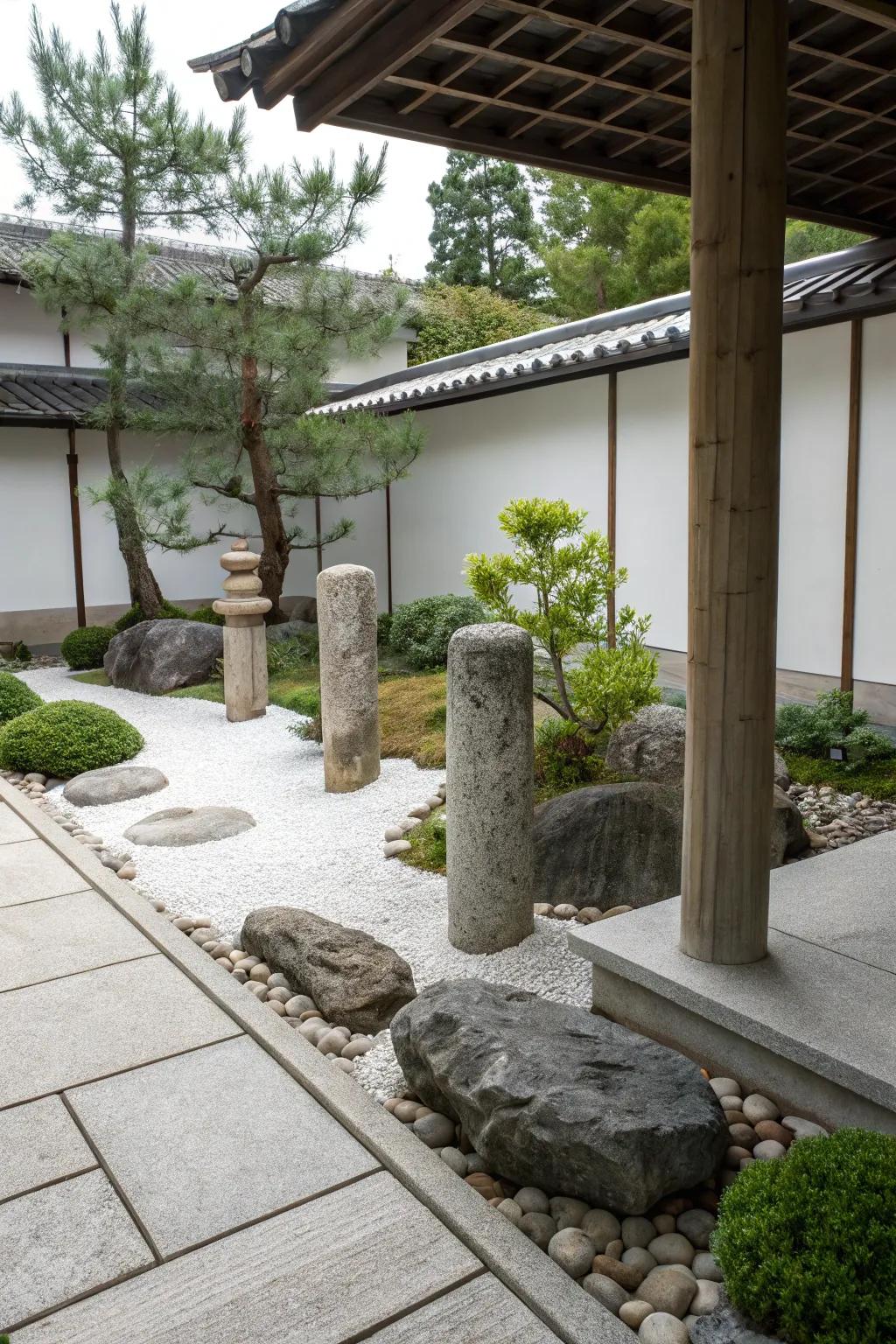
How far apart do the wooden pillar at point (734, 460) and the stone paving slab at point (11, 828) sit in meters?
Result: 3.73

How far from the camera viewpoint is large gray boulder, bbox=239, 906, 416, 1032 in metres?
3.38

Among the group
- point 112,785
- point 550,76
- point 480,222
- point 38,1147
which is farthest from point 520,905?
point 480,222

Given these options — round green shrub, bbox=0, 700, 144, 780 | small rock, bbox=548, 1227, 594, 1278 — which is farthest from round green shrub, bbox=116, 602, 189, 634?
small rock, bbox=548, 1227, 594, 1278

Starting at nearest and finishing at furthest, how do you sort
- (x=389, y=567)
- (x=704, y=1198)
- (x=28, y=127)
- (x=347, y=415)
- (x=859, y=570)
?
(x=704, y=1198) → (x=859, y=570) → (x=28, y=127) → (x=347, y=415) → (x=389, y=567)

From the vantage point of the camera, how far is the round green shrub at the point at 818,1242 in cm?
179

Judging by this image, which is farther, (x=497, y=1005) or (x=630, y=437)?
(x=630, y=437)

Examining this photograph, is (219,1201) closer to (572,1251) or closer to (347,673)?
(572,1251)

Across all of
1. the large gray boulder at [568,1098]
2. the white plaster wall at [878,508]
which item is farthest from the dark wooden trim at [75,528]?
the large gray boulder at [568,1098]

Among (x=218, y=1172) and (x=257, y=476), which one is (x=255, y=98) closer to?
(x=218, y=1172)

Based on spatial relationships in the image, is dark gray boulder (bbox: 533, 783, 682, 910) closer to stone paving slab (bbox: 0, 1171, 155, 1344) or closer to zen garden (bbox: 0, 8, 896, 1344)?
zen garden (bbox: 0, 8, 896, 1344)

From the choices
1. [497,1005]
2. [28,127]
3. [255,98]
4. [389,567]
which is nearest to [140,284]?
[28,127]

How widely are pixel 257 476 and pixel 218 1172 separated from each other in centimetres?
900

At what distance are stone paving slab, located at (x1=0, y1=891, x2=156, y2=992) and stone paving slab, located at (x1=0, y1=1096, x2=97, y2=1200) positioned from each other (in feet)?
2.76

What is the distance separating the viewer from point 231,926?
4.38 meters
